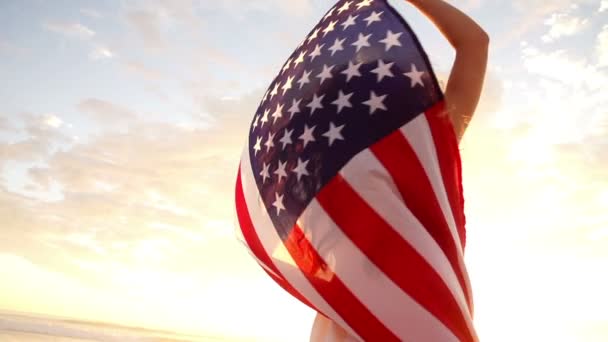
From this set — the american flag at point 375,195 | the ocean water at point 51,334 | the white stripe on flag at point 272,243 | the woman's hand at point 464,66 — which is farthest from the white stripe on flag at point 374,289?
the ocean water at point 51,334

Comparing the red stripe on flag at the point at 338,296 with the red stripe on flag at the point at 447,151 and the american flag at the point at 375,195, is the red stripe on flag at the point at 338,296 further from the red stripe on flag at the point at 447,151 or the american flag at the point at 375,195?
the red stripe on flag at the point at 447,151

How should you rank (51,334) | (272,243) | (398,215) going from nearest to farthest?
(398,215) → (272,243) → (51,334)

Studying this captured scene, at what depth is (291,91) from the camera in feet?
5.02

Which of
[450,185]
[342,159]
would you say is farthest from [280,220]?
[450,185]

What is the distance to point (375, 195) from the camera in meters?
1.22

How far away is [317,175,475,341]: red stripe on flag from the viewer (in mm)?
1177

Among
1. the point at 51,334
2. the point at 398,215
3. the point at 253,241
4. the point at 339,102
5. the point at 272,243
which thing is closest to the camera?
the point at 398,215

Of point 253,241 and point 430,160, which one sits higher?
point 430,160

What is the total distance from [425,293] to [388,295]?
0.30 ft

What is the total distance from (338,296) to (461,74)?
28.3 inches

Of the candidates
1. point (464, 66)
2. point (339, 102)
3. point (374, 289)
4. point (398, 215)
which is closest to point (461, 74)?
point (464, 66)

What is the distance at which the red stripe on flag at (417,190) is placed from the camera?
3.99 feet

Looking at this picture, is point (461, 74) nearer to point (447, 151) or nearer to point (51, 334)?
point (447, 151)

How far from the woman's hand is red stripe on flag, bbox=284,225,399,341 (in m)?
0.54
